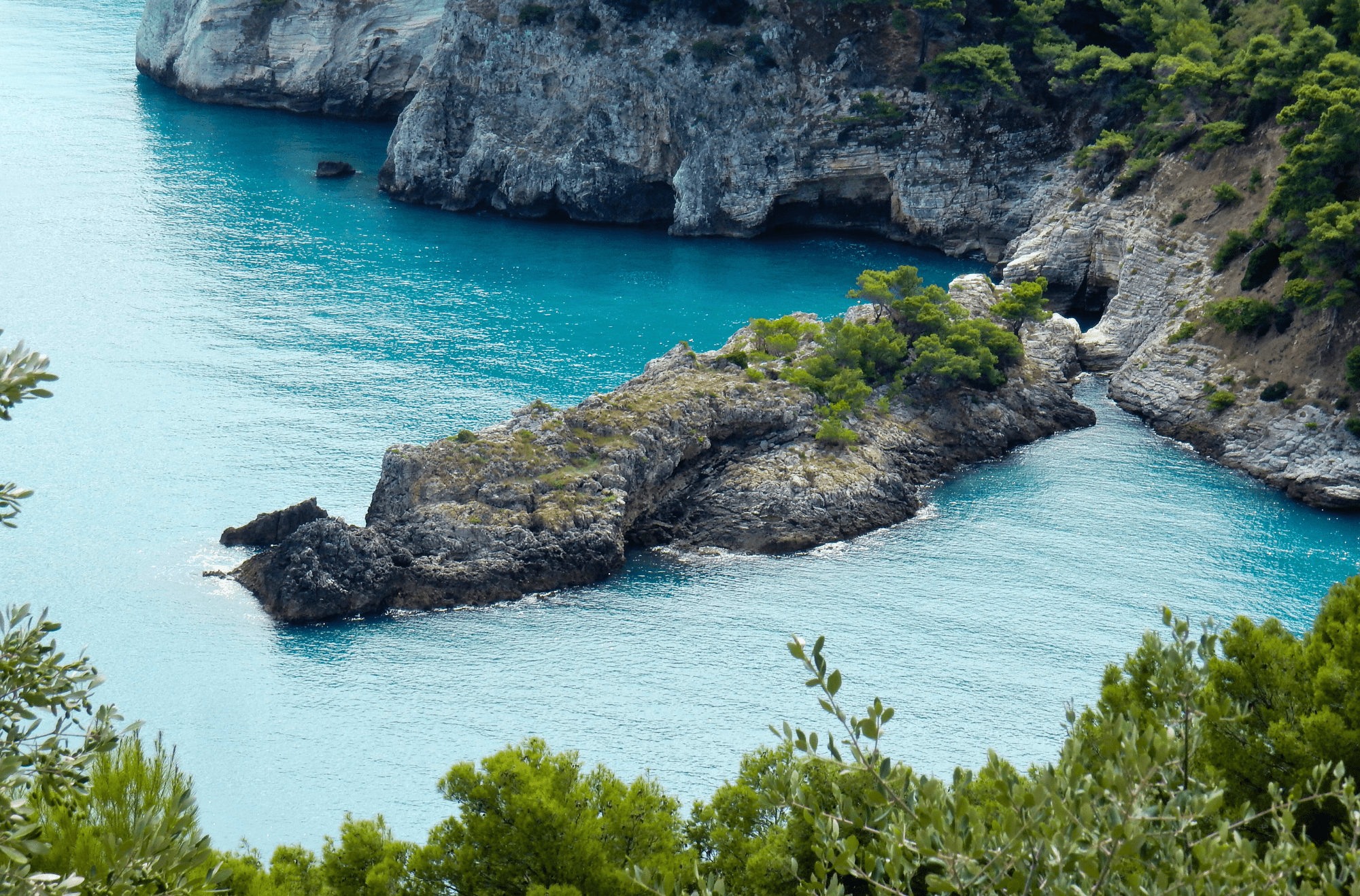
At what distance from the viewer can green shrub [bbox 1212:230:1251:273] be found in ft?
186

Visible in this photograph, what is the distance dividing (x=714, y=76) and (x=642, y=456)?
35823 millimetres

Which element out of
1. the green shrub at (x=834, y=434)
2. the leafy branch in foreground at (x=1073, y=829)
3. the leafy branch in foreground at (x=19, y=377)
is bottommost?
the green shrub at (x=834, y=434)

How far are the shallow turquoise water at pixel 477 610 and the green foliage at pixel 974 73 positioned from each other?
851 centimetres

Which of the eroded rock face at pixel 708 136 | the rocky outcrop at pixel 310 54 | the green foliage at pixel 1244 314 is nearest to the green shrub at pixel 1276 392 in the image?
the green foliage at pixel 1244 314

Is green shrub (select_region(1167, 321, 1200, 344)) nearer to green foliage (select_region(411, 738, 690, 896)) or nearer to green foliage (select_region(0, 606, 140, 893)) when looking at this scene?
green foliage (select_region(411, 738, 690, 896))

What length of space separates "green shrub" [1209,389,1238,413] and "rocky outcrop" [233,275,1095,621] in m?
5.54

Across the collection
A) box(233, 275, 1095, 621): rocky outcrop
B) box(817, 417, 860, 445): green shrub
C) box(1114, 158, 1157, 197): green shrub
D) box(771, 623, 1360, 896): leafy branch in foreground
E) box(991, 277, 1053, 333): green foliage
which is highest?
box(1114, 158, 1157, 197): green shrub

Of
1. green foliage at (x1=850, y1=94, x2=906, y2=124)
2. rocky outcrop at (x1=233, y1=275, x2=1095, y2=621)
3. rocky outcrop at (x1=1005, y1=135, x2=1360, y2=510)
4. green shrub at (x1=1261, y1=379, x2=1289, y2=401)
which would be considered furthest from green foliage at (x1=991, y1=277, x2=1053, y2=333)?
green foliage at (x1=850, y1=94, x2=906, y2=124)

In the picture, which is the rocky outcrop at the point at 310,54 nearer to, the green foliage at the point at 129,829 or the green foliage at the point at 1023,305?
the green foliage at the point at 1023,305

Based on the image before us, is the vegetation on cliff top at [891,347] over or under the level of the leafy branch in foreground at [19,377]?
under

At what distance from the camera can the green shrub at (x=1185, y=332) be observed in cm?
5612

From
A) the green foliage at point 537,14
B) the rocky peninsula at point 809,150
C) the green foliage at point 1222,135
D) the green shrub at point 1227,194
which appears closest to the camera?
the green shrub at point 1227,194

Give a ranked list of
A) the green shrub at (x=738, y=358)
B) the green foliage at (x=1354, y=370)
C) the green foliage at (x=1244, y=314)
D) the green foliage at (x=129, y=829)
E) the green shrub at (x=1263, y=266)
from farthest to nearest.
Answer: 1. the green shrub at (x=1263, y=266)
2. the green foliage at (x=1244, y=314)
3. the green shrub at (x=738, y=358)
4. the green foliage at (x=1354, y=370)
5. the green foliage at (x=129, y=829)

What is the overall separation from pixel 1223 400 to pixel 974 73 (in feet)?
87.1
